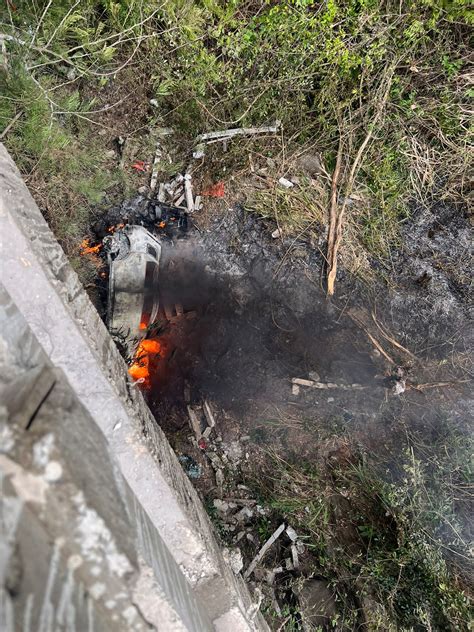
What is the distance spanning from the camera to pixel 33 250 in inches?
88.6

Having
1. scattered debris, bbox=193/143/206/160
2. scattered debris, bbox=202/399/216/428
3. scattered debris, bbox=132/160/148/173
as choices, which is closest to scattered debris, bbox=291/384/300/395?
scattered debris, bbox=202/399/216/428

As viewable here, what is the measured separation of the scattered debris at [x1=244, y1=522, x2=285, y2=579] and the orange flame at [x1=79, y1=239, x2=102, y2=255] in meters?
3.72

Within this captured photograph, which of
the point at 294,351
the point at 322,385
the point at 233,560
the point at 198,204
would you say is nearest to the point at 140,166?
the point at 198,204

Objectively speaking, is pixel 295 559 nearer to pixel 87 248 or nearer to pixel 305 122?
pixel 87 248

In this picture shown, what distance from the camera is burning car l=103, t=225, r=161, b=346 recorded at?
4734 millimetres

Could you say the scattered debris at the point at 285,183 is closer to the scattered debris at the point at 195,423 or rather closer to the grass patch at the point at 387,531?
the scattered debris at the point at 195,423

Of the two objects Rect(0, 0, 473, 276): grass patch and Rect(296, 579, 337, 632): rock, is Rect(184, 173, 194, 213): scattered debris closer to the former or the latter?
Rect(0, 0, 473, 276): grass patch

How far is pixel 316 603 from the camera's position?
3.96 meters

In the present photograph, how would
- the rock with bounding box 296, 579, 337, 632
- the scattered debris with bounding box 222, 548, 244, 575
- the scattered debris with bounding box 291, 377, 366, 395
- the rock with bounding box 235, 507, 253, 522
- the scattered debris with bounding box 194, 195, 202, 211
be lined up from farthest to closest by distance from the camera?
the scattered debris with bounding box 194, 195, 202, 211 < the scattered debris with bounding box 291, 377, 366, 395 < the rock with bounding box 235, 507, 253, 522 < the rock with bounding box 296, 579, 337, 632 < the scattered debris with bounding box 222, 548, 244, 575

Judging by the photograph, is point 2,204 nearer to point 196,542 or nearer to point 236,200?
point 196,542

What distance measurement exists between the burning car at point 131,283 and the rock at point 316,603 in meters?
3.10

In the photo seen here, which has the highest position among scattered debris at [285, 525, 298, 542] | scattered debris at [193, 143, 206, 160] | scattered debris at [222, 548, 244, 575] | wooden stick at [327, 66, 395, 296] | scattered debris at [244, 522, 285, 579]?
scattered debris at [193, 143, 206, 160]

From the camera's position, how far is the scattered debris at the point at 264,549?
13.1ft

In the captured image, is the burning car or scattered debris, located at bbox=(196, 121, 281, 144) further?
scattered debris, located at bbox=(196, 121, 281, 144)
